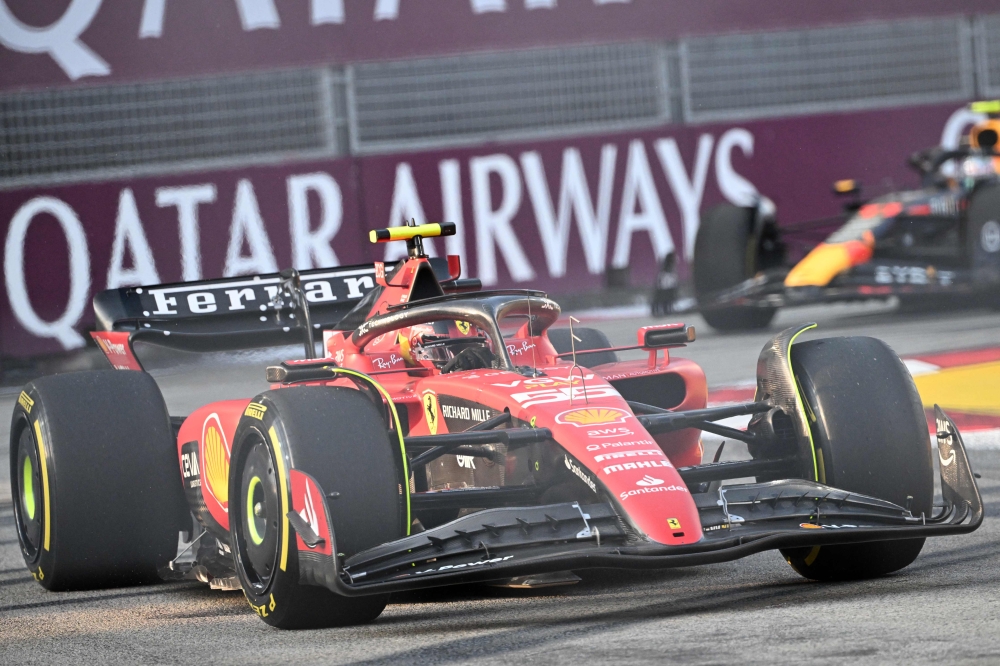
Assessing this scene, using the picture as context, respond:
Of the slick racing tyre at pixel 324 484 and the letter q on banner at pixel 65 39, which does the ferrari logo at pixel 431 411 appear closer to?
the slick racing tyre at pixel 324 484

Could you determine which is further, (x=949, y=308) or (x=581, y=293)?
(x=581, y=293)

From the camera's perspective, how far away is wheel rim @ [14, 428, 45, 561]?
6.58m

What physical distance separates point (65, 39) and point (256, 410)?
40.1 ft

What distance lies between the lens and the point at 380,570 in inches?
191

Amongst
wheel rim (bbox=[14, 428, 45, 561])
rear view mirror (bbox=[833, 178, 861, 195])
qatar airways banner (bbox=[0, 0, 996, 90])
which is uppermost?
qatar airways banner (bbox=[0, 0, 996, 90])

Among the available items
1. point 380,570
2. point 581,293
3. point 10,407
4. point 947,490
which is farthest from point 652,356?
point 581,293

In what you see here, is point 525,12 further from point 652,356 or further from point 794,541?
point 794,541

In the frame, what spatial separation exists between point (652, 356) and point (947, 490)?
4.30ft

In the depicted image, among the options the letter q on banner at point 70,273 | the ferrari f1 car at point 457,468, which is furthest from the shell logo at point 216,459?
the letter q on banner at point 70,273

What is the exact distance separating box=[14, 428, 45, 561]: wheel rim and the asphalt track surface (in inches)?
6.9

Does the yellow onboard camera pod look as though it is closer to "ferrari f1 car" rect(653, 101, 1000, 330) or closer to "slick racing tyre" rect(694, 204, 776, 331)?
"ferrari f1 car" rect(653, 101, 1000, 330)

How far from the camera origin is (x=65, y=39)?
54.6 ft

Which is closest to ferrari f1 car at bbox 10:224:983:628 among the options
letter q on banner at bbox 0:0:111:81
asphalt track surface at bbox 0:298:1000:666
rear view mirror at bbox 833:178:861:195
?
asphalt track surface at bbox 0:298:1000:666

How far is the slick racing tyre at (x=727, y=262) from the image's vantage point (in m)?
15.1
